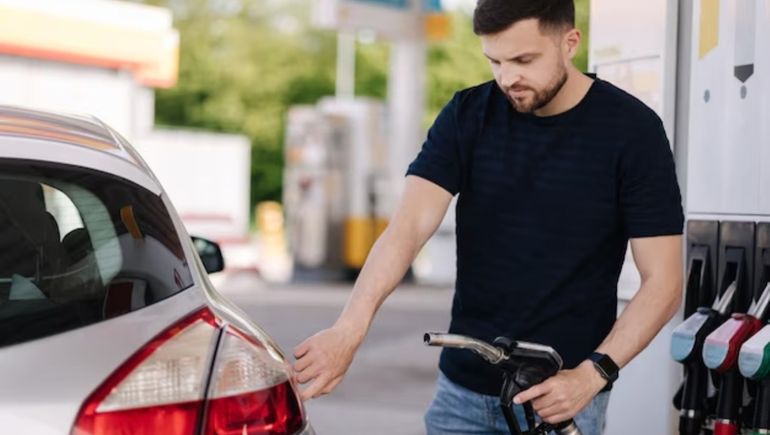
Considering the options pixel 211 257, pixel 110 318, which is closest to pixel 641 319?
pixel 110 318

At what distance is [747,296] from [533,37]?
144 cm

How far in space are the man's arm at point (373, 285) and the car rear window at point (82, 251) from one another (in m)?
Result: 0.31

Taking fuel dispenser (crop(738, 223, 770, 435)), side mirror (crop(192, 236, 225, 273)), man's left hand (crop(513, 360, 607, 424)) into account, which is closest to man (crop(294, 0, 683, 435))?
man's left hand (crop(513, 360, 607, 424))

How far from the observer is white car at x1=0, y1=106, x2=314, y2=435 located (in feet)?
8.07

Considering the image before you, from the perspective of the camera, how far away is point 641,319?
3.01 meters

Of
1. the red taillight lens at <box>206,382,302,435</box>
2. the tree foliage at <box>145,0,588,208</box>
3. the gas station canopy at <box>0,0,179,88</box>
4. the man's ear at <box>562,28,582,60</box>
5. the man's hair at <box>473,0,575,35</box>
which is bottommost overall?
the red taillight lens at <box>206,382,302,435</box>

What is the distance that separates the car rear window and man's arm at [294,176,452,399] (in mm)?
313

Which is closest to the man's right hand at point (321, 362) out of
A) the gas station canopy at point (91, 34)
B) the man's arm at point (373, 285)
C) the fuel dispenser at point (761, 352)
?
the man's arm at point (373, 285)

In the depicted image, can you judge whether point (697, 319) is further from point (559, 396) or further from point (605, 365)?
point (559, 396)

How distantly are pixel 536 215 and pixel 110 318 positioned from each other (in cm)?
102

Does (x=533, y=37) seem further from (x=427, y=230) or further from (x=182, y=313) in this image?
(x=182, y=313)

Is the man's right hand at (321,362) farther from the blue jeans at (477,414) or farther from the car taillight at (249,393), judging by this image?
the blue jeans at (477,414)

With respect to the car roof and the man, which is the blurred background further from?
the car roof

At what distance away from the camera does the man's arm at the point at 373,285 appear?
115 inches
